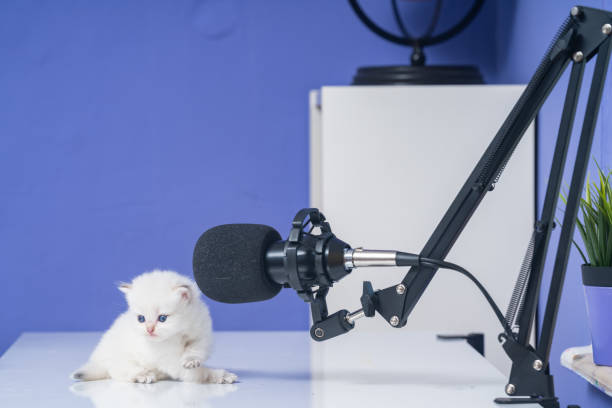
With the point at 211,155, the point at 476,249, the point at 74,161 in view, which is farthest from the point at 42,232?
the point at 476,249

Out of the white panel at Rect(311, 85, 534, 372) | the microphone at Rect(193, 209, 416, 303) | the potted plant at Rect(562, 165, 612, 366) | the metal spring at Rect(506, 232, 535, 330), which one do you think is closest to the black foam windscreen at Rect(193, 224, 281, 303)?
the microphone at Rect(193, 209, 416, 303)

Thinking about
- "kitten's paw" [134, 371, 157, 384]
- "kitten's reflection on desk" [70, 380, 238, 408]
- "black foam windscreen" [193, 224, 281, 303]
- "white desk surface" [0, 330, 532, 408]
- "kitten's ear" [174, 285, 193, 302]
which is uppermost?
"black foam windscreen" [193, 224, 281, 303]

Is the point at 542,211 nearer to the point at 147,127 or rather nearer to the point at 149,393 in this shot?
the point at 149,393

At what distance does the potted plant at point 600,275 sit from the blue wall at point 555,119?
0.73 feet

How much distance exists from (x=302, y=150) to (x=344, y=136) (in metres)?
0.41

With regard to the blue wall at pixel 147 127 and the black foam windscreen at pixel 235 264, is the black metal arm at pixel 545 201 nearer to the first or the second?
the black foam windscreen at pixel 235 264

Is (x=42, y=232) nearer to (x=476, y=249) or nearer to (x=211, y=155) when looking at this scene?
(x=211, y=155)

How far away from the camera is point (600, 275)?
98 cm

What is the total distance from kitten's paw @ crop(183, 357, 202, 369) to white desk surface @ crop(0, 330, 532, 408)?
0.03 m

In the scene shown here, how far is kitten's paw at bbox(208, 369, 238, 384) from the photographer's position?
96 centimetres

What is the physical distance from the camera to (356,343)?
1202 millimetres

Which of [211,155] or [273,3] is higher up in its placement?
[273,3]

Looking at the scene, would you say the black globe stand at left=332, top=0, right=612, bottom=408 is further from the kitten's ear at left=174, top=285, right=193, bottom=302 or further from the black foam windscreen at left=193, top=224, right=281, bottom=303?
the kitten's ear at left=174, top=285, right=193, bottom=302

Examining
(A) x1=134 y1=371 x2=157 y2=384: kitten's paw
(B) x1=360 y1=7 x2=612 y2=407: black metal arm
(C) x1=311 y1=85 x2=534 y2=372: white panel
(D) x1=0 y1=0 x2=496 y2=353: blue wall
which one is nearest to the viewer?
(B) x1=360 y1=7 x2=612 y2=407: black metal arm
